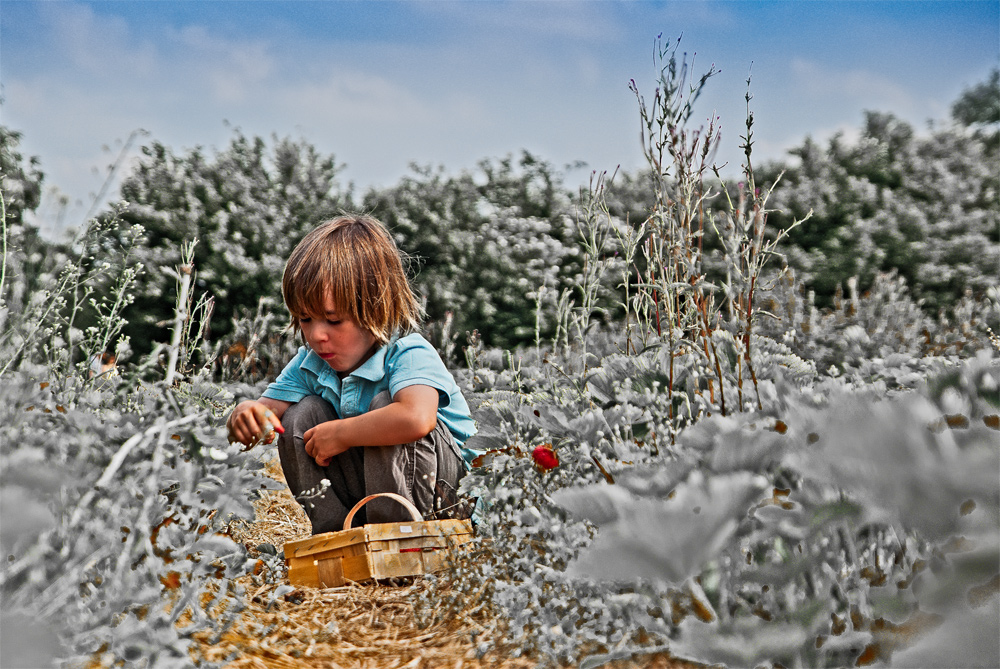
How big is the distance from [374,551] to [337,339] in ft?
2.06

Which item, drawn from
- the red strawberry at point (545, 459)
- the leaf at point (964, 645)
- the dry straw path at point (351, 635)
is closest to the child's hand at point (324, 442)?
the dry straw path at point (351, 635)

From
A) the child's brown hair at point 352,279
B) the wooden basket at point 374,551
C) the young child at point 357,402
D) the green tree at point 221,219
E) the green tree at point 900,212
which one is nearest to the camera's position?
the wooden basket at point 374,551

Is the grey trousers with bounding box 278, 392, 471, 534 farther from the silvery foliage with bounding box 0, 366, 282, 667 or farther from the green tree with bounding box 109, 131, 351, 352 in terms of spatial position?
the green tree with bounding box 109, 131, 351, 352

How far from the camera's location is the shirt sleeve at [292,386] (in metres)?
2.23

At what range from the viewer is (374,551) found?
173cm

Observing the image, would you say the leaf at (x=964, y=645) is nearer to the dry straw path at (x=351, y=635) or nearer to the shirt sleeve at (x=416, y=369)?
the dry straw path at (x=351, y=635)

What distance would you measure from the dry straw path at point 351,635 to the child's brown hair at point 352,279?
0.74 metres

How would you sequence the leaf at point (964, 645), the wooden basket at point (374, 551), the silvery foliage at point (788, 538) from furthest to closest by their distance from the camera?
the wooden basket at point (374, 551) → the silvery foliage at point (788, 538) → the leaf at point (964, 645)

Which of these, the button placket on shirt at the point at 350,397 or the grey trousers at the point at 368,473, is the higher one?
the button placket on shirt at the point at 350,397

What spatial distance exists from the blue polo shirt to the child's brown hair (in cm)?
10

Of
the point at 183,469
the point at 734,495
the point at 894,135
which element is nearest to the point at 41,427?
the point at 183,469

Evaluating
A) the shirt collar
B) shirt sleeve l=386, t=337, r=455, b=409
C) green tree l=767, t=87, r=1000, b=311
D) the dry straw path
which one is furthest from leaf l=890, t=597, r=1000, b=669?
green tree l=767, t=87, r=1000, b=311

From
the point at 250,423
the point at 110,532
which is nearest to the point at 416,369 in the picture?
the point at 250,423

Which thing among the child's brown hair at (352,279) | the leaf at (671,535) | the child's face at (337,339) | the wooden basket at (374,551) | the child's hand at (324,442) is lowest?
the wooden basket at (374,551)
